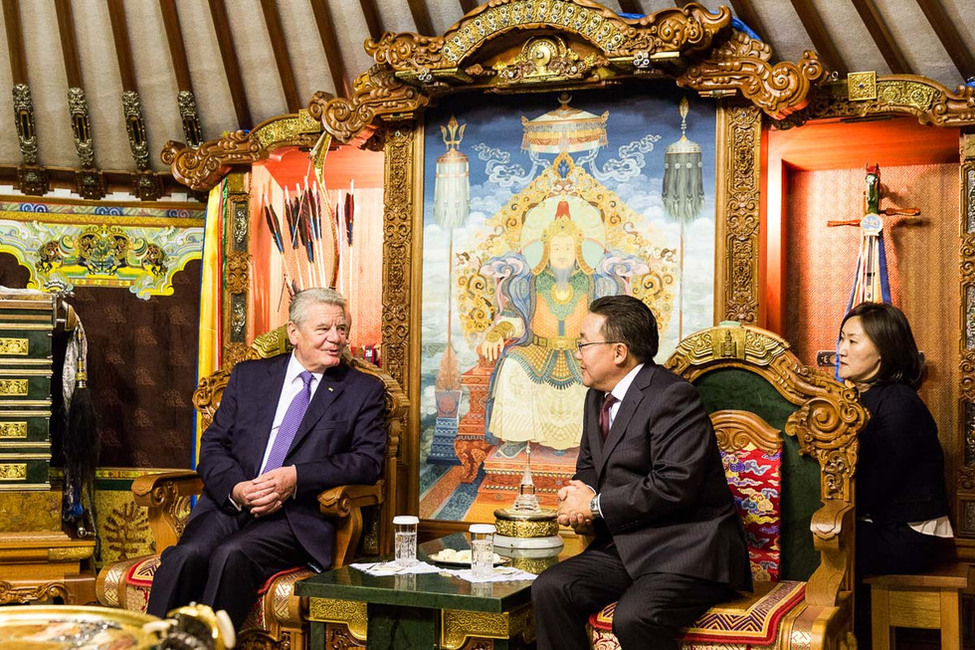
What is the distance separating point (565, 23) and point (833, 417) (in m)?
2.01

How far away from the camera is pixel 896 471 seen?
3932mm

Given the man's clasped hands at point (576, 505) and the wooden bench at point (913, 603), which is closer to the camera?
the man's clasped hands at point (576, 505)

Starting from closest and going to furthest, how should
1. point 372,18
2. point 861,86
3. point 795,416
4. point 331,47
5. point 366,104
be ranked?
1. point 795,416
2. point 861,86
3. point 366,104
4. point 372,18
5. point 331,47

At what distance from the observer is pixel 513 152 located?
511 centimetres

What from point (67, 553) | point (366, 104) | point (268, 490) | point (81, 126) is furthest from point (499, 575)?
point (81, 126)

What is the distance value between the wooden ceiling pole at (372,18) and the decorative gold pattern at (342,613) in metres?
3.08

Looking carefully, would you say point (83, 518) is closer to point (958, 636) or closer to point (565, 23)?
point (565, 23)

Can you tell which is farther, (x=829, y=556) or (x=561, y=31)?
(x=561, y=31)

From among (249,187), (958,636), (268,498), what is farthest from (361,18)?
(958,636)

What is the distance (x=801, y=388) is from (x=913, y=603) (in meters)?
0.82

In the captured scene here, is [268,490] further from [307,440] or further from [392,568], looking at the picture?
[392,568]

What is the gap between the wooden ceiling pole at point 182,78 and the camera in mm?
5860

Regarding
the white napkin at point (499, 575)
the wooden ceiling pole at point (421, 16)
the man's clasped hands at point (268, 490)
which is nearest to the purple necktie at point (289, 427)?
the man's clasped hands at point (268, 490)

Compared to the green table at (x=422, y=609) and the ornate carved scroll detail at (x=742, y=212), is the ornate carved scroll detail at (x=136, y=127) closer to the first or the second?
the ornate carved scroll detail at (x=742, y=212)
